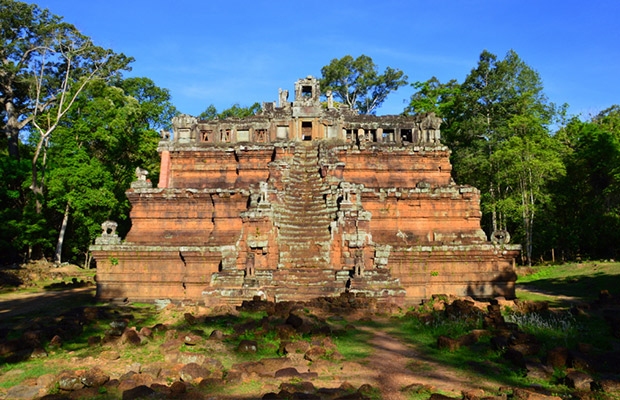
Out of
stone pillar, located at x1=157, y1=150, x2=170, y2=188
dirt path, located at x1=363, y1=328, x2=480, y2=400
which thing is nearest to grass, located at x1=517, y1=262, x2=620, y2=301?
dirt path, located at x1=363, y1=328, x2=480, y2=400

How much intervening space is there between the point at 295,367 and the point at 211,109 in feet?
175

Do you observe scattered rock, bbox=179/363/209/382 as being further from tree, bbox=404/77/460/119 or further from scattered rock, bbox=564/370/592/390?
tree, bbox=404/77/460/119

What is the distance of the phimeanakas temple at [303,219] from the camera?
14.9 m

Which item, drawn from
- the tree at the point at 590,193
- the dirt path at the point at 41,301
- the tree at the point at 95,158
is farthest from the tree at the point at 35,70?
the tree at the point at 590,193

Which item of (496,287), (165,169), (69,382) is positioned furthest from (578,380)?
(165,169)

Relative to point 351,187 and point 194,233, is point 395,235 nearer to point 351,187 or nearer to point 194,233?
A: point 351,187

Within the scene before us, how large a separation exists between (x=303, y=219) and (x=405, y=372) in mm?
10062

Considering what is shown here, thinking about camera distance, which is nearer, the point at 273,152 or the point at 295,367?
the point at 295,367

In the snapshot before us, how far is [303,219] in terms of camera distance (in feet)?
56.4

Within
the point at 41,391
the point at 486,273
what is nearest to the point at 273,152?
the point at 486,273

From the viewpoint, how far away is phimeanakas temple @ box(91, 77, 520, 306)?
586 inches

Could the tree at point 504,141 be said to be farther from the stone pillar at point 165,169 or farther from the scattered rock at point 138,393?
the scattered rock at point 138,393

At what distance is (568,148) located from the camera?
126ft

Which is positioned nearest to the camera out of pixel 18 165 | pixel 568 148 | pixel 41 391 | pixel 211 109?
pixel 41 391
